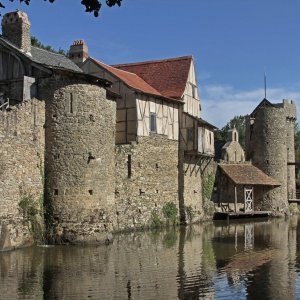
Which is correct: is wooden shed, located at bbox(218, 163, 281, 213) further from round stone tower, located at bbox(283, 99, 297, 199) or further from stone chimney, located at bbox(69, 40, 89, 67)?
stone chimney, located at bbox(69, 40, 89, 67)

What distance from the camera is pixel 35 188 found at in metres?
21.4

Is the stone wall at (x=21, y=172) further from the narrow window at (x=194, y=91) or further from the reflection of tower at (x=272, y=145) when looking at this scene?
the reflection of tower at (x=272, y=145)

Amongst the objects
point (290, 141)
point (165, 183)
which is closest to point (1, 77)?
point (165, 183)

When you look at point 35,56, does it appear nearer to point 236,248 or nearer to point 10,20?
point 10,20

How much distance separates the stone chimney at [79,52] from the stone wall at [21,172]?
12.1 metres

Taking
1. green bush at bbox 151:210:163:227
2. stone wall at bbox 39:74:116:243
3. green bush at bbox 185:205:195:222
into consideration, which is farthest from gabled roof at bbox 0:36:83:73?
green bush at bbox 185:205:195:222

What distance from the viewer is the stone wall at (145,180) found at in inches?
1096

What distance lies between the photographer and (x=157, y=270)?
52.3 ft

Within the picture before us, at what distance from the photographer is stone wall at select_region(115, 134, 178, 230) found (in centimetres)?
2784

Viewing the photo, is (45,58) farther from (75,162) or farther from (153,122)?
(153,122)

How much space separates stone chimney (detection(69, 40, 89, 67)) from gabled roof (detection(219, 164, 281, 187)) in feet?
45.7

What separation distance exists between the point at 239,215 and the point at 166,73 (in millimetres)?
12260

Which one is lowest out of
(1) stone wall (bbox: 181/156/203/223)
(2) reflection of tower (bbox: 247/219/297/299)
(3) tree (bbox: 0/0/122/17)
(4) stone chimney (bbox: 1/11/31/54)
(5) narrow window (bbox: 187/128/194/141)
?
(2) reflection of tower (bbox: 247/219/297/299)

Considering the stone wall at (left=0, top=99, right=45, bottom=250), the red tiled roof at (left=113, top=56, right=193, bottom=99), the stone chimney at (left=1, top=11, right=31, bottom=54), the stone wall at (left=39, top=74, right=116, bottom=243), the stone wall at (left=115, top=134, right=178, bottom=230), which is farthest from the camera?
the red tiled roof at (left=113, top=56, right=193, bottom=99)
